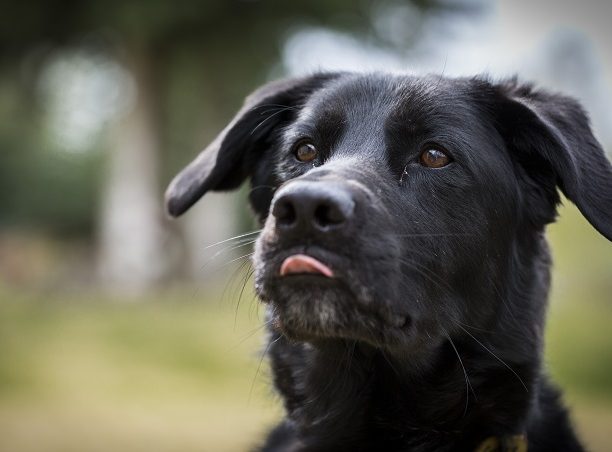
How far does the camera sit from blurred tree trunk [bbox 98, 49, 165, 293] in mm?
15078

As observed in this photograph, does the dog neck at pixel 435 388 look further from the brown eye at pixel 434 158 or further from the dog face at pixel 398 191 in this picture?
the brown eye at pixel 434 158

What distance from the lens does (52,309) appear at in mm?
12008

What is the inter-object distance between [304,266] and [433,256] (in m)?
0.64

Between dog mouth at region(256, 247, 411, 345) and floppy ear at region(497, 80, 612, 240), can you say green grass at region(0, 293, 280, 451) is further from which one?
dog mouth at region(256, 247, 411, 345)

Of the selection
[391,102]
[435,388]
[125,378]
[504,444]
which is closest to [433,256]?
[435,388]

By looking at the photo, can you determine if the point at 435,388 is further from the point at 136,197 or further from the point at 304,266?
the point at 136,197

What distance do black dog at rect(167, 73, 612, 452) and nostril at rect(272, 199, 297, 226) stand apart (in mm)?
71

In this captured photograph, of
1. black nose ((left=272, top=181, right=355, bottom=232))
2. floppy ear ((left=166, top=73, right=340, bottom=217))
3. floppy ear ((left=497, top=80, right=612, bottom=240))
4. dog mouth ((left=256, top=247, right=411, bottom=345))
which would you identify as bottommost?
dog mouth ((left=256, top=247, right=411, bottom=345))

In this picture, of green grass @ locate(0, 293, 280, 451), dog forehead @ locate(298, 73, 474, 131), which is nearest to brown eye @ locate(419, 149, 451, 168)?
dog forehead @ locate(298, 73, 474, 131)

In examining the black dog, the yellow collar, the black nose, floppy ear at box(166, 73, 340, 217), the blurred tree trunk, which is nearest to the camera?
the black nose

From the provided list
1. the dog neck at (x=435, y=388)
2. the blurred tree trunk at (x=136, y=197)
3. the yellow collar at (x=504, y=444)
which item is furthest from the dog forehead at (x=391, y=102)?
the blurred tree trunk at (x=136, y=197)

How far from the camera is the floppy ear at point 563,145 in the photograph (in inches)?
112

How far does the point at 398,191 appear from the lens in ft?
9.27

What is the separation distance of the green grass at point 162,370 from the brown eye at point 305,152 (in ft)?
9.29
